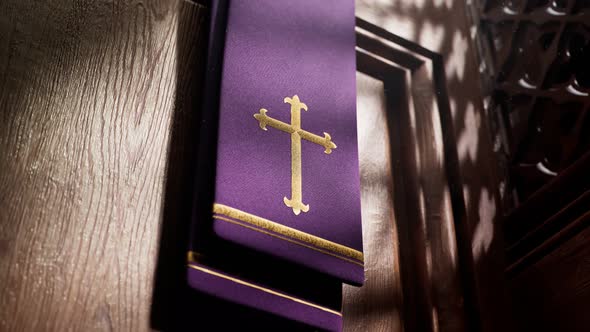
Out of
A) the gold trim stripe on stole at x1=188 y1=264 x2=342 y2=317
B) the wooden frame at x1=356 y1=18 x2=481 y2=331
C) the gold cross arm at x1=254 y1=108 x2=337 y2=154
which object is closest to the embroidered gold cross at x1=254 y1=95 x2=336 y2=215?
the gold cross arm at x1=254 y1=108 x2=337 y2=154

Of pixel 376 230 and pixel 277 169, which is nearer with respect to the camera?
pixel 277 169

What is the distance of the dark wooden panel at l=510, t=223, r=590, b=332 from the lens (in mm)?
1638

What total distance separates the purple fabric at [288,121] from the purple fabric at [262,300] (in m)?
0.09

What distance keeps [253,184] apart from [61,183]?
0.40m

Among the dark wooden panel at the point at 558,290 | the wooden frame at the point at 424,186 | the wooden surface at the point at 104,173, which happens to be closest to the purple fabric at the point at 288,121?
the wooden surface at the point at 104,173

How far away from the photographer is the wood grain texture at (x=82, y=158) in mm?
1257

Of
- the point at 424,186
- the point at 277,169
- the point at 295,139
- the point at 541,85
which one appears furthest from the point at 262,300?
the point at 541,85

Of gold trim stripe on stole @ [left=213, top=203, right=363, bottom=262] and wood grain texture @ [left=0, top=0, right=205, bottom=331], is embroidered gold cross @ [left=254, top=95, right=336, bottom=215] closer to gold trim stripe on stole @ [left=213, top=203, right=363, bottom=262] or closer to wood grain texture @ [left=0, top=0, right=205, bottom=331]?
gold trim stripe on stole @ [left=213, top=203, right=363, bottom=262]

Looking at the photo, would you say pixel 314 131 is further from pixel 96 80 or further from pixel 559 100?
pixel 559 100

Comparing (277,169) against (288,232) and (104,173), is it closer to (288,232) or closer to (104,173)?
(288,232)

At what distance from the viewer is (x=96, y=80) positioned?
1.52 m

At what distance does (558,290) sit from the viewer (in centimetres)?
171

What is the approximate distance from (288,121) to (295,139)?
0.18 feet

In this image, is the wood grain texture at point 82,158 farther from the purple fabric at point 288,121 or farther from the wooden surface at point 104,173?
the purple fabric at point 288,121
